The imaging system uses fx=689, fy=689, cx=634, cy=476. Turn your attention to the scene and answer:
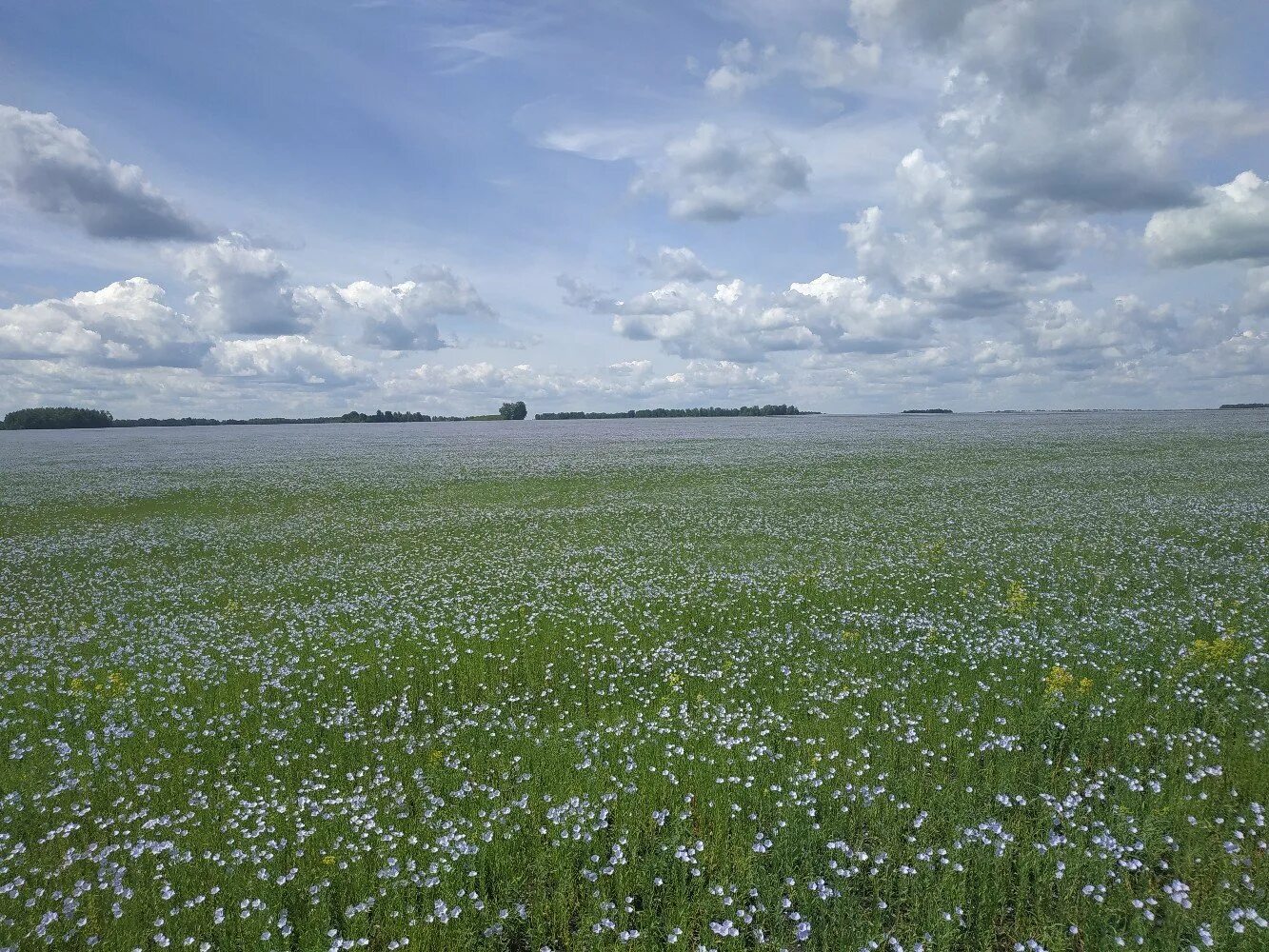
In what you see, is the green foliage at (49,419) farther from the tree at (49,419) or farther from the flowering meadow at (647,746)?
the flowering meadow at (647,746)

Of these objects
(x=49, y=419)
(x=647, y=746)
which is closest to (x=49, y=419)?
(x=49, y=419)

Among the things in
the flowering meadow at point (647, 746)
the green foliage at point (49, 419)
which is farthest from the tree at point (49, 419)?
the flowering meadow at point (647, 746)

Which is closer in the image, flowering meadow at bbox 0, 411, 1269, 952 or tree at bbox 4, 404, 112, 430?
flowering meadow at bbox 0, 411, 1269, 952

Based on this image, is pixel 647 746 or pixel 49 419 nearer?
pixel 647 746

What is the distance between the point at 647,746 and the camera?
8633mm

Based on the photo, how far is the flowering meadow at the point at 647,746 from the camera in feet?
19.4

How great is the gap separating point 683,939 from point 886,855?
2134mm

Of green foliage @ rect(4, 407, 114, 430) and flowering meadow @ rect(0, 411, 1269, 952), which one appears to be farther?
green foliage @ rect(4, 407, 114, 430)

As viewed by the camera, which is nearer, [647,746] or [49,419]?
[647,746]

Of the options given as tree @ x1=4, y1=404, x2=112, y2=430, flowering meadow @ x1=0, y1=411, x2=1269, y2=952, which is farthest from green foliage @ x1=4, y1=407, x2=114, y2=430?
flowering meadow @ x1=0, y1=411, x2=1269, y2=952

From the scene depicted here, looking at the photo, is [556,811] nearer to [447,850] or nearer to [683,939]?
[447,850]

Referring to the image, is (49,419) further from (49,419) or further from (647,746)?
(647,746)

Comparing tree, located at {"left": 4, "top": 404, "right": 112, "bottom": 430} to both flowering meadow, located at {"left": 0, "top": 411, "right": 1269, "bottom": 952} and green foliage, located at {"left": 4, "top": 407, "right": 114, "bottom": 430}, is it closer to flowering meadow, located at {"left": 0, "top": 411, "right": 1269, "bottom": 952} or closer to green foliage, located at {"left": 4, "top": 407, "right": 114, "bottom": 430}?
green foliage, located at {"left": 4, "top": 407, "right": 114, "bottom": 430}

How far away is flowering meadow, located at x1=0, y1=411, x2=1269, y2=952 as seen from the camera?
5.91 metres
